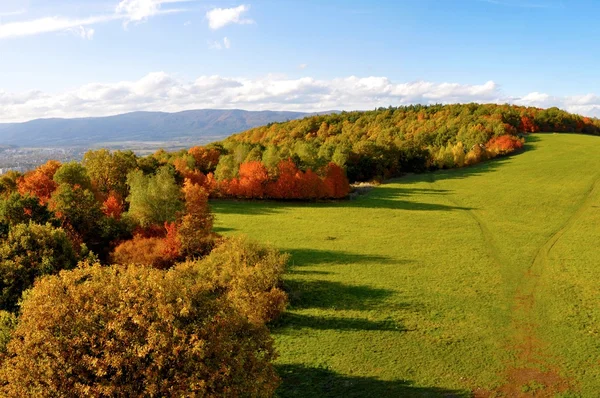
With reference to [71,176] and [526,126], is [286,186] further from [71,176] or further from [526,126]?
[526,126]

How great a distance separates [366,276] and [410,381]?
76.4ft

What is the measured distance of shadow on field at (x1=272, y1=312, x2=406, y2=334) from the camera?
40.2 meters

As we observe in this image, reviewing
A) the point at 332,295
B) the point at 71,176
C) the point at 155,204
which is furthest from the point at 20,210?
the point at 332,295

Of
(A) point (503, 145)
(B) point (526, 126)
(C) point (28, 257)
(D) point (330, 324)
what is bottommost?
(D) point (330, 324)

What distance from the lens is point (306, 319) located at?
1673 inches

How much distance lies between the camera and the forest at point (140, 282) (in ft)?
65.6

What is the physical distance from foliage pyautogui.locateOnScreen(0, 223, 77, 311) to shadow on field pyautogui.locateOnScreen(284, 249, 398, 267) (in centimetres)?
2845

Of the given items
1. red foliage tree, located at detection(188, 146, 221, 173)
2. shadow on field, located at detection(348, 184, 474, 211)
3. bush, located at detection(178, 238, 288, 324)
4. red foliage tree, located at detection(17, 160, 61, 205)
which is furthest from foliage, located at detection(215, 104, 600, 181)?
bush, located at detection(178, 238, 288, 324)

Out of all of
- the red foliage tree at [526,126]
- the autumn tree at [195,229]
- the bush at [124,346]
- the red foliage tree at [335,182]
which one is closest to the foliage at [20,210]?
the autumn tree at [195,229]

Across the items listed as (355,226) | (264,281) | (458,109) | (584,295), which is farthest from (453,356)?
(458,109)

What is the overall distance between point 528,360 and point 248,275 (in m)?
24.6

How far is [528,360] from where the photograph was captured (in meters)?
33.7

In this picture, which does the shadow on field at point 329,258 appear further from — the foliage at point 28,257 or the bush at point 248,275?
the foliage at point 28,257

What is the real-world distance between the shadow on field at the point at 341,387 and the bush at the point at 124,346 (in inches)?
380
